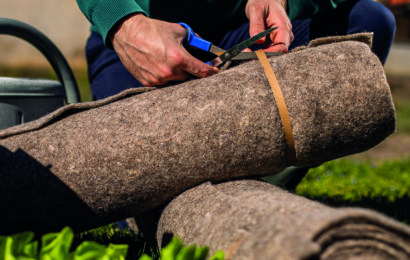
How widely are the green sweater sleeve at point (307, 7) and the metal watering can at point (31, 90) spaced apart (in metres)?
1.10

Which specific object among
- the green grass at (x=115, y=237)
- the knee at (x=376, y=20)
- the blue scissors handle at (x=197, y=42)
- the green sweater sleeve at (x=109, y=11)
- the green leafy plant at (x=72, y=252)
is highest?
the green sweater sleeve at (x=109, y=11)

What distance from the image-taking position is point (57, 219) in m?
1.30

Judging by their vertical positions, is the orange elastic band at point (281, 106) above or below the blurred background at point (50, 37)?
above

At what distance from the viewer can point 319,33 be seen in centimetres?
193

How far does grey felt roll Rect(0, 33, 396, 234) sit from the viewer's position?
49.8 inches

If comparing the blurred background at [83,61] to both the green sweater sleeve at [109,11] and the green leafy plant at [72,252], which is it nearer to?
the green sweater sleeve at [109,11]

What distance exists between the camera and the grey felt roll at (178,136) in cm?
126

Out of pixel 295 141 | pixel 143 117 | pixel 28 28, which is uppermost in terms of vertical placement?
pixel 28 28

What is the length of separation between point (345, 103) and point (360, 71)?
11cm

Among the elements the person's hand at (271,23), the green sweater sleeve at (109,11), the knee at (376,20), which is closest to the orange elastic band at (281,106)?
the person's hand at (271,23)

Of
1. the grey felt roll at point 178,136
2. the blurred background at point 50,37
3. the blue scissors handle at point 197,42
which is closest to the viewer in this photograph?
the grey felt roll at point 178,136

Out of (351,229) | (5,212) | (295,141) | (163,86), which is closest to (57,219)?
(5,212)

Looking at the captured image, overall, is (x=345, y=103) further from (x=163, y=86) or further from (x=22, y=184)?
(x=22, y=184)

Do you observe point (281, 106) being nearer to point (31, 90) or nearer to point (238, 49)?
point (238, 49)
